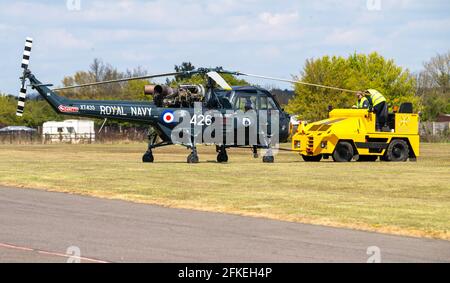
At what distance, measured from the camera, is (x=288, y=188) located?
907 inches

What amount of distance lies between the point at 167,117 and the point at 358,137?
758cm

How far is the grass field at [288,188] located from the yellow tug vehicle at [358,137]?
1829 millimetres

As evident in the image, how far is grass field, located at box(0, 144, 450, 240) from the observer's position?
1688 cm

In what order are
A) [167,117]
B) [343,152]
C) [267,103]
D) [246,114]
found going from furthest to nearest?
[343,152] < [267,103] < [246,114] < [167,117]

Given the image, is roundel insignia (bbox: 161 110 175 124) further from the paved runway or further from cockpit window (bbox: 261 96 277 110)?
the paved runway

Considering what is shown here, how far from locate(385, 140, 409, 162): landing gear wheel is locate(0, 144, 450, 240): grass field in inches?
95.6

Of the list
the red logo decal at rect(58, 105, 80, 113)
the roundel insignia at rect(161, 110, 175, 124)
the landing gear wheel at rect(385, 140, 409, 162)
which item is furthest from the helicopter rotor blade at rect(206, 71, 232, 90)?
the landing gear wheel at rect(385, 140, 409, 162)

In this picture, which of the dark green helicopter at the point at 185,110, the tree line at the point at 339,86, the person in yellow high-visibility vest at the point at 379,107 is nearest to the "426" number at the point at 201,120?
the dark green helicopter at the point at 185,110

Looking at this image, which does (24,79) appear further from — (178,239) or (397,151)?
(178,239)

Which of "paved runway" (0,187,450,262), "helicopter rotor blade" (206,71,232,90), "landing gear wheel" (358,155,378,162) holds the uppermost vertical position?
"helicopter rotor blade" (206,71,232,90)

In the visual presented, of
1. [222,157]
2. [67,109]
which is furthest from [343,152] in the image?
[67,109]

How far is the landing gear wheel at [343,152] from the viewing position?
35.5 m

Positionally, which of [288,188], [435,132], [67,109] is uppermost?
[67,109]
